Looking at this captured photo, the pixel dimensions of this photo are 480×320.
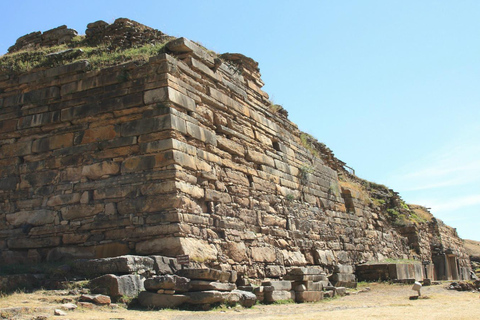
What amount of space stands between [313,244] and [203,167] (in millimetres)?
4503

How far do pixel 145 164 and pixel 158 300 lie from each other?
7.87ft

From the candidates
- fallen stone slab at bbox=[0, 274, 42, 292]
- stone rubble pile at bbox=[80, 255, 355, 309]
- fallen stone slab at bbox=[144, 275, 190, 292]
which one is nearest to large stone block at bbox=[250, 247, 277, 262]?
stone rubble pile at bbox=[80, 255, 355, 309]

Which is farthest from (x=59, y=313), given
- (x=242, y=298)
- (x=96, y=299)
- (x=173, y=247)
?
(x=242, y=298)

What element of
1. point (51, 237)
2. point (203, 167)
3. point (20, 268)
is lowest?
point (20, 268)

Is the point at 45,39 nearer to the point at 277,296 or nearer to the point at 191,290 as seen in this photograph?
the point at 191,290

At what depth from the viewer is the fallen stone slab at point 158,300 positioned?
646 centimetres

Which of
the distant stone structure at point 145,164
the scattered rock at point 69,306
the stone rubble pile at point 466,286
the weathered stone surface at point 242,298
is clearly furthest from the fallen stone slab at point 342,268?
the scattered rock at point 69,306

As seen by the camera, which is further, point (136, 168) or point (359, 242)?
point (359, 242)

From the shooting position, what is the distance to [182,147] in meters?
8.33

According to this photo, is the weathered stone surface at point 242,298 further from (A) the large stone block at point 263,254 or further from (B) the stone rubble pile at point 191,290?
(A) the large stone block at point 263,254

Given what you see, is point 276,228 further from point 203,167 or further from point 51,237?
point 51,237

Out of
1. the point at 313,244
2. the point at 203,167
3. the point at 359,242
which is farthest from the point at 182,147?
the point at 359,242

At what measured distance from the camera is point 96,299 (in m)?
6.08

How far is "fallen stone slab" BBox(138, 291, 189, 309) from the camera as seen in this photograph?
6461mm
